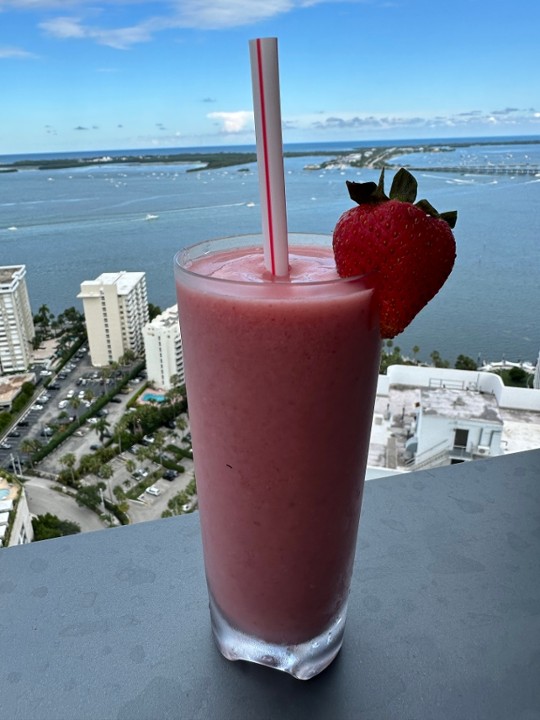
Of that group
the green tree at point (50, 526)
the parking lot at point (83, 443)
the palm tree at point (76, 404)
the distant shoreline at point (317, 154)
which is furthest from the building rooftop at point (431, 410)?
the palm tree at point (76, 404)

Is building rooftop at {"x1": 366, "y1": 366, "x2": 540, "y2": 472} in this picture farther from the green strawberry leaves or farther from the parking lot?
the parking lot

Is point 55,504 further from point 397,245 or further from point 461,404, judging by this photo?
point 397,245

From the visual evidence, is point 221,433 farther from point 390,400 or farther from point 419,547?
point 390,400

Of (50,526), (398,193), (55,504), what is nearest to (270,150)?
(398,193)

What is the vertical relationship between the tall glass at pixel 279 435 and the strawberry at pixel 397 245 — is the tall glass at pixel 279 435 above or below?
below

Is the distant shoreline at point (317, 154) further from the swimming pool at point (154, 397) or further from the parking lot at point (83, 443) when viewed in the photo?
the swimming pool at point (154, 397)

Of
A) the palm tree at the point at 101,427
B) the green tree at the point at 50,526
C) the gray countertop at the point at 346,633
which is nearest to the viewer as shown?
the gray countertop at the point at 346,633

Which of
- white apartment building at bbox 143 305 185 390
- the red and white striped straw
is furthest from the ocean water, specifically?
the red and white striped straw
